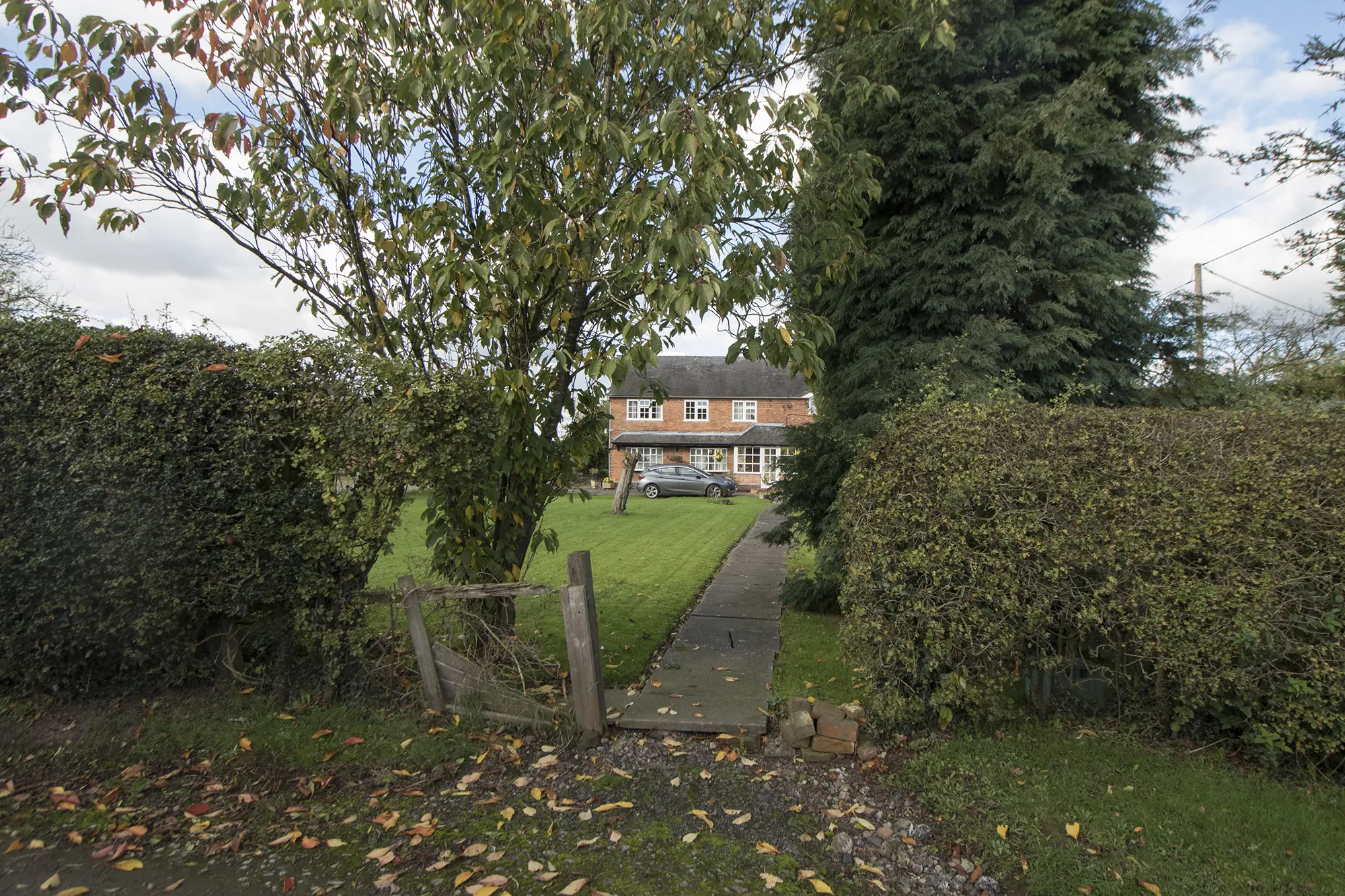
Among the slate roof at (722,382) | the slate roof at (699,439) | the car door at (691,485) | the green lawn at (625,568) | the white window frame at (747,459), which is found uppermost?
the slate roof at (722,382)

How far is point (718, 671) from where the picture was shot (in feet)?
19.5

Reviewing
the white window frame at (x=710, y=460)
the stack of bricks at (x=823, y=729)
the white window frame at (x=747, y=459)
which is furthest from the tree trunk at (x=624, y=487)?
the white window frame at (x=710, y=460)

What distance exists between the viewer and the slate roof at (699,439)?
131 ft

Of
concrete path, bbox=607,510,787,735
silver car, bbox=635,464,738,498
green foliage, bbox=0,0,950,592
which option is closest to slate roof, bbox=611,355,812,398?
silver car, bbox=635,464,738,498

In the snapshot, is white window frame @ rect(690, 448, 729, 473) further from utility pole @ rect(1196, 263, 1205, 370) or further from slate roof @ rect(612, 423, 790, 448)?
utility pole @ rect(1196, 263, 1205, 370)

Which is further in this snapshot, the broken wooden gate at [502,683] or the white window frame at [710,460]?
the white window frame at [710,460]

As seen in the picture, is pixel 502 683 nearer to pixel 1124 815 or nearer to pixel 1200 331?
pixel 1124 815

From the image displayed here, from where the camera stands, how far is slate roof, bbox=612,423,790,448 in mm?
39906

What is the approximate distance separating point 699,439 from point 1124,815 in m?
36.8

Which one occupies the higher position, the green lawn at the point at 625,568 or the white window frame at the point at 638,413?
the white window frame at the point at 638,413

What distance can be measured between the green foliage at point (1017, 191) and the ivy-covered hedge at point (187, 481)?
12.9ft

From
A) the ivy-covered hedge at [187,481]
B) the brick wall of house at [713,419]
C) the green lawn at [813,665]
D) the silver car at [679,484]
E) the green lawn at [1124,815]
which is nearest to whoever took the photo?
the green lawn at [1124,815]

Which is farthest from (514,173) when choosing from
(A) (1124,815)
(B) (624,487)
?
(B) (624,487)

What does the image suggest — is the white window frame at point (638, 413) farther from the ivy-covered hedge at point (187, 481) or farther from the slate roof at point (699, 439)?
the ivy-covered hedge at point (187, 481)
